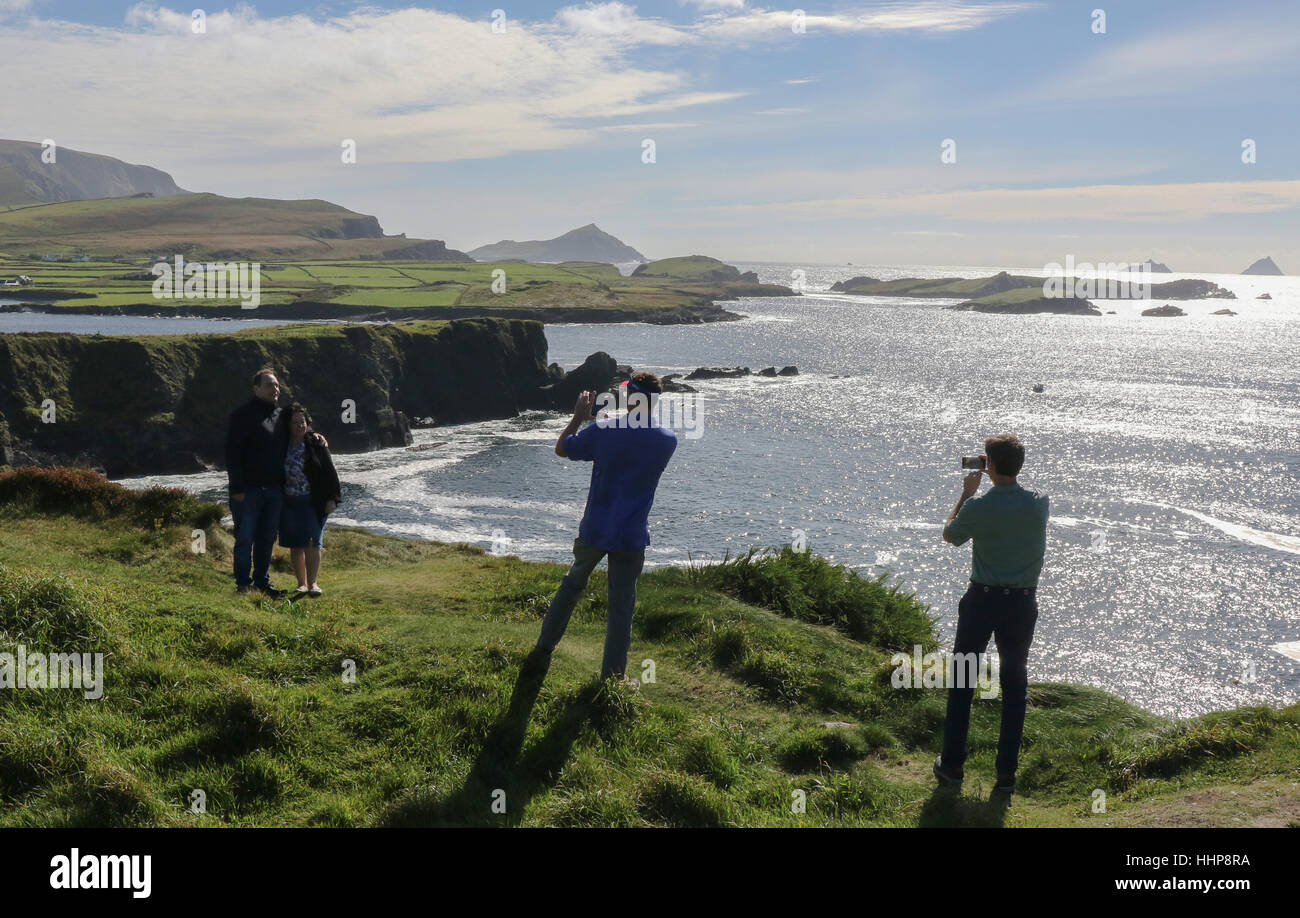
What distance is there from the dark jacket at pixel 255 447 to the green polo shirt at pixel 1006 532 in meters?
9.04

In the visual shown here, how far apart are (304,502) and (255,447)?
1074 millimetres

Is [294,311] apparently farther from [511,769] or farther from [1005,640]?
[1005,640]

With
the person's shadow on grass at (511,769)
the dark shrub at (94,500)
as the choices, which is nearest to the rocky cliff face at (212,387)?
the dark shrub at (94,500)

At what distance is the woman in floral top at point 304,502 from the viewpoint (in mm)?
12594

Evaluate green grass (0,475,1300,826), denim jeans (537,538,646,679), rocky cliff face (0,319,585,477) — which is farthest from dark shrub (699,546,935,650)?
rocky cliff face (0,319,585,477)

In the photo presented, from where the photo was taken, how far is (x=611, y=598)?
8.74 m

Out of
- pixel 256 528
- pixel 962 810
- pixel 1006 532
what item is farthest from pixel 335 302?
pixel 962 810

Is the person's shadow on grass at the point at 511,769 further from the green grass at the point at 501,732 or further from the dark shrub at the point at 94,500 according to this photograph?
the dark shrub at the point at 94,500

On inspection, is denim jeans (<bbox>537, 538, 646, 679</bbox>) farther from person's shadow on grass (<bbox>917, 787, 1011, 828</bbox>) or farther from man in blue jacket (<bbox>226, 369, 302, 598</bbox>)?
man in blue jacket (<bbox>226, 369, 302, 598</bbox>)

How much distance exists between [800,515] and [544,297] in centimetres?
15339

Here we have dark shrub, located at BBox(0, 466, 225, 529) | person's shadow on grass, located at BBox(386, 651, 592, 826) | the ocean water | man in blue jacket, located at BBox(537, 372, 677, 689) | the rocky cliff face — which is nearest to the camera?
person's shadow on grass, located at BBox(386, 651, 592, 826)

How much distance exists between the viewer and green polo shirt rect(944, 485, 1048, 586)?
7.24 m

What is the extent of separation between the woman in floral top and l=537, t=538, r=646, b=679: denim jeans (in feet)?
17.0
